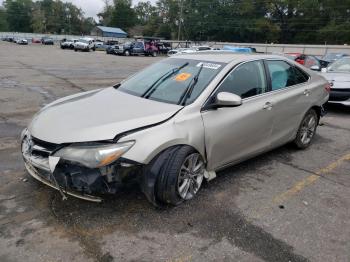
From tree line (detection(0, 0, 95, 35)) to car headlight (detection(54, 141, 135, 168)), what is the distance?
126m

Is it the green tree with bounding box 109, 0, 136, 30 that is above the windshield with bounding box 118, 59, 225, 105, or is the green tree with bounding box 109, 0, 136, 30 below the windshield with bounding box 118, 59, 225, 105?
above

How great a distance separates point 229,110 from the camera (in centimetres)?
405

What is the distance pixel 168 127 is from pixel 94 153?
2.53 feet

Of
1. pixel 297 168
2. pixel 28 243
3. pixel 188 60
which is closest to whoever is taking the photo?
pixel 28 243

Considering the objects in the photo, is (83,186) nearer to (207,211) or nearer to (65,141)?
(65,141)

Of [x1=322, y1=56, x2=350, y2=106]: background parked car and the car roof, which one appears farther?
[x1=322, y1=56, x2=350, y2=106]: background parked car

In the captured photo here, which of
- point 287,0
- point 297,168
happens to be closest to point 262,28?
point 287,0

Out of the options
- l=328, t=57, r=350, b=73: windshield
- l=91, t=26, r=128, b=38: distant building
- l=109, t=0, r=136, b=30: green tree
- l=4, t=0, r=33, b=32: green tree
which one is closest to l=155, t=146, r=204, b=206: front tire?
l=328, t=57, r=350, b=73: windshield

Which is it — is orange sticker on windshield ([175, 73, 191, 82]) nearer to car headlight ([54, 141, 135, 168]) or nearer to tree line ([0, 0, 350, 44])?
car headlight ([54, 141, 135, 168])

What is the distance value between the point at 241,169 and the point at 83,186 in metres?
2.33

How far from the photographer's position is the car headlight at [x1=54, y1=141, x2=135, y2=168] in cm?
311

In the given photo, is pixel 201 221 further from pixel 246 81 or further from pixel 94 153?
pixel 246 81

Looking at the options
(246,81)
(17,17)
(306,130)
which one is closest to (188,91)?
(246,81)

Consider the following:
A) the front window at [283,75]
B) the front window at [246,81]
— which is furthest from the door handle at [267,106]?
the front window at [283,75]
